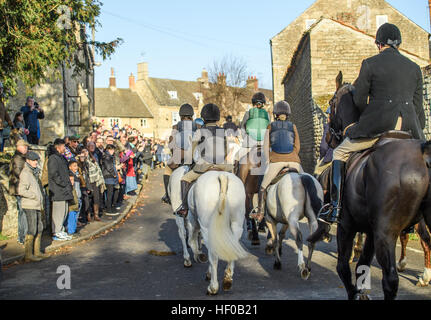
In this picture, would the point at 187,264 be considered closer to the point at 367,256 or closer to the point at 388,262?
the point at 367,256

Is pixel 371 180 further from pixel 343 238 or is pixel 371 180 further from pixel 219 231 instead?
pixel 219 231

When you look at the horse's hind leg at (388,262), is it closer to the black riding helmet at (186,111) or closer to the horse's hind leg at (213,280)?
the horse's hind leg at (213,280)

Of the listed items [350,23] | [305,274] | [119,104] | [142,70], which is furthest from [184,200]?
[142,70]

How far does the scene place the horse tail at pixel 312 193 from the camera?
24.8 feet

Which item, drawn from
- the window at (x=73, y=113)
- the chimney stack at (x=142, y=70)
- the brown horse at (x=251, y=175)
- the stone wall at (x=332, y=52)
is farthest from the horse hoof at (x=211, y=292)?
the chimney stack at (x=142, y=70)

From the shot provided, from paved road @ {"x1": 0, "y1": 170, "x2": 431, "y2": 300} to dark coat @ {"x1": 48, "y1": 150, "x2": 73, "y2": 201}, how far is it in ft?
4.04

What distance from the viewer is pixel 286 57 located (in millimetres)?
39562

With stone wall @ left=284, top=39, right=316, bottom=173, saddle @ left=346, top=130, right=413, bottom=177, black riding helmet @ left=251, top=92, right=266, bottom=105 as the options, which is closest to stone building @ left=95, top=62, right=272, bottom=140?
stone wall @ left=284, top=39, right=316, bottom=173

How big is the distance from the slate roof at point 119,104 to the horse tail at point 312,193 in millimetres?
63618

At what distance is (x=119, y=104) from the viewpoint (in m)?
70.9

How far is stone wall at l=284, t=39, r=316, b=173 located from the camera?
21141 millimetres

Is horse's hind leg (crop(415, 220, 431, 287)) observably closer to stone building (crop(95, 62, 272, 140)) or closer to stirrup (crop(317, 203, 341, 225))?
stirrup (crop(317, 203, 341, 225))

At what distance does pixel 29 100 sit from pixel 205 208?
10.8m
